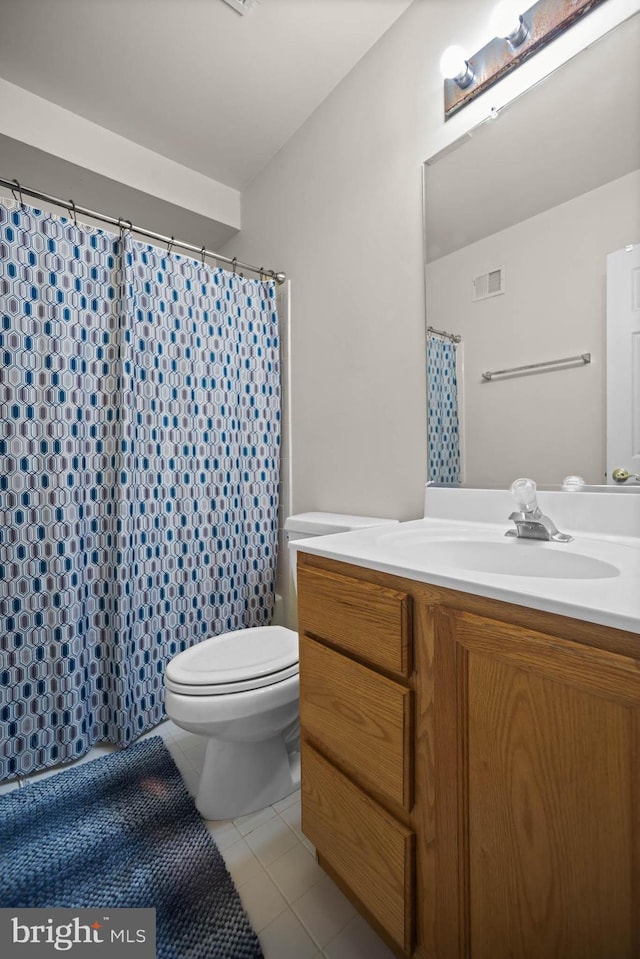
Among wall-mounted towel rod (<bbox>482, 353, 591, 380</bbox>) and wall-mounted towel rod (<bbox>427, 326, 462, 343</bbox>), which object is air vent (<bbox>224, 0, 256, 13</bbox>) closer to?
wall-mounted towel rod (<bbox>427, 326, 462, 343</bbox>)

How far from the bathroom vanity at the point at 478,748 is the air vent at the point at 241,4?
69.6 inches

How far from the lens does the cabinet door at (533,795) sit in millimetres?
499

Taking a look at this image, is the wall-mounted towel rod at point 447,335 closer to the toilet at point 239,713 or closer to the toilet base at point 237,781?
the toilet at point 239,713

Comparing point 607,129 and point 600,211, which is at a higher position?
point 607,129

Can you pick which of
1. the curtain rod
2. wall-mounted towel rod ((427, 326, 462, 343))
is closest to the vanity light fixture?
wall-mounted towel rod ((427, 326, 462, 343))

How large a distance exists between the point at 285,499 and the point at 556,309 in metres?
1.37

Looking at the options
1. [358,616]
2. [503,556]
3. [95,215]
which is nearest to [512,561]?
[503,556]

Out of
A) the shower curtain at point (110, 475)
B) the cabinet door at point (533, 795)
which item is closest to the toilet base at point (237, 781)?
the shower curtain at point (110, 475)

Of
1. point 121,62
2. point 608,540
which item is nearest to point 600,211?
point 608,540

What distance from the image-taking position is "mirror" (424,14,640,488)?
3.21ft

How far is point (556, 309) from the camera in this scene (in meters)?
1.06

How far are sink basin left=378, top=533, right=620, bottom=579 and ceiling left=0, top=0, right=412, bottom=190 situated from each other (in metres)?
1.78

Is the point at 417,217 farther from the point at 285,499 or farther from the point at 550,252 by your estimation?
the point at 285,499

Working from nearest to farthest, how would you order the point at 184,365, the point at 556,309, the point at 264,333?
the point at 556,309 → the point at 184,365 → the point at 264,333
